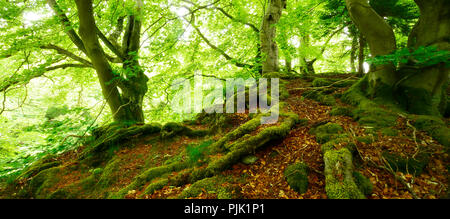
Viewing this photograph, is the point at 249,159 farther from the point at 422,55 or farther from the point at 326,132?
the point at 422,55

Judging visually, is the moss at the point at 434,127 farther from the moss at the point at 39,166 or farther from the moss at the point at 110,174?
the moss at the point at 39,166

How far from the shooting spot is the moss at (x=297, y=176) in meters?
2.42

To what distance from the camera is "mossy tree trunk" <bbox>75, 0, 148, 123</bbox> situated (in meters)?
5.61

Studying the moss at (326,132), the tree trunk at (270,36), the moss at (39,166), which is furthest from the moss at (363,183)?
the moss at (39,166)

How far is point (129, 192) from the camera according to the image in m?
3.15

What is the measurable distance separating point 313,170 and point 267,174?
66cm

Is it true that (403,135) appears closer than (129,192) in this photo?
Yes

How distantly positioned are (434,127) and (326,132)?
5.16ft

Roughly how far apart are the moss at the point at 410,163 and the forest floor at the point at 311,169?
6cm

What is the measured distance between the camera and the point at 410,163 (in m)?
2.43
